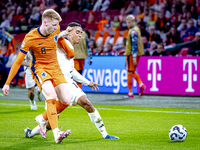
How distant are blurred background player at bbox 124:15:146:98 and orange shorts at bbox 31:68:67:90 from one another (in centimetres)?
700

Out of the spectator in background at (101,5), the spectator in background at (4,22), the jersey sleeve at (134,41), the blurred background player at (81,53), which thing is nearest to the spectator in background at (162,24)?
the jersey sleeve at (134,41)

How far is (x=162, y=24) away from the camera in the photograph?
1553 cm

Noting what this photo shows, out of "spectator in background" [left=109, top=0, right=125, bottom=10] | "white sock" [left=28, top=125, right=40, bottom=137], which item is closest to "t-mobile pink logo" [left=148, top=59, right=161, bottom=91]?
"spectator in background" [left=109, top=0, right=125, bottom=10]

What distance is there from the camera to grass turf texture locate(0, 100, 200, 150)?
5.10 metres

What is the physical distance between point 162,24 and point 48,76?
1114 cm

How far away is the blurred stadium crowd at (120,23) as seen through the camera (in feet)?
47.8

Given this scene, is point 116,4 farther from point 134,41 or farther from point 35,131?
point 35,131

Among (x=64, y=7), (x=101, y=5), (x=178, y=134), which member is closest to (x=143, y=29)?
(x=101, y=5)

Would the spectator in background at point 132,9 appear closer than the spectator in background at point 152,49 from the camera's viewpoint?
No

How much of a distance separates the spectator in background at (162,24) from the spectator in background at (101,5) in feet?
14.9

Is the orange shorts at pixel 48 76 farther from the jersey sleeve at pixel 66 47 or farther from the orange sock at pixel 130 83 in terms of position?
the orange sock at pixel 130 83

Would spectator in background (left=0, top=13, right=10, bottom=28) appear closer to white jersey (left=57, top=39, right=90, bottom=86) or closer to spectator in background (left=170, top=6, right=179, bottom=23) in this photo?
spectator in background (left=170, top=6, right=179, bottom=23)

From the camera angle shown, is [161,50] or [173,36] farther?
[173,36]

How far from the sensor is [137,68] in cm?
1351
